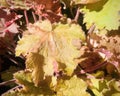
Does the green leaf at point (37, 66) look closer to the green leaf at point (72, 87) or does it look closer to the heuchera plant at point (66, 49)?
the heuchera plant at point (66, 49)

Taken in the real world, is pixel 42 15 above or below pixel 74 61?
above

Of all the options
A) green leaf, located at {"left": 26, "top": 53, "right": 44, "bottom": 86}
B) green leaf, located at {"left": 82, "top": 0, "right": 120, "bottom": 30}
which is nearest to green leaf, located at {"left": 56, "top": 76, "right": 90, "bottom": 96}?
green leaf, located at {"left": 26, "top": 53, "right": 44, "bottom": 86}

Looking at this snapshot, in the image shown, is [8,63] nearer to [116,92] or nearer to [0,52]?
[0,52]

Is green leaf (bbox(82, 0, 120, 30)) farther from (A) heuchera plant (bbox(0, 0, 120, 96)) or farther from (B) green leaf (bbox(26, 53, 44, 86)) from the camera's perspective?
(B) green leaf (bbox(26, 53, 44, 86))

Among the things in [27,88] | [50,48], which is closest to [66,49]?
[50,48]

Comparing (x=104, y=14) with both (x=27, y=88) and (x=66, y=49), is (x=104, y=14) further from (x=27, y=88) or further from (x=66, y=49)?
(x=27, y=88)

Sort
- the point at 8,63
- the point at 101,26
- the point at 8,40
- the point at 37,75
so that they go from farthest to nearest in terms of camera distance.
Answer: the point at 8,63
the point at 8,40
the point at 101,26
the point at 37,75

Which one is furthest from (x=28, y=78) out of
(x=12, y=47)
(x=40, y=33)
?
(x=12, y=47)
